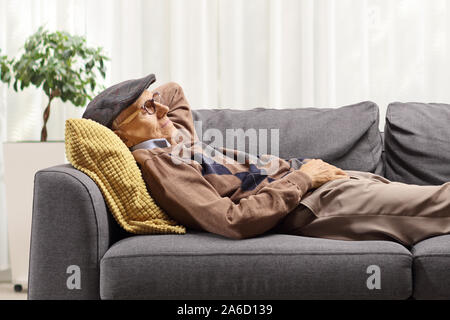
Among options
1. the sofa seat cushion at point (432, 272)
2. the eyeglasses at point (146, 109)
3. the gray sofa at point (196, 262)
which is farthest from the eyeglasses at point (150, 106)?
the sofa seat cushion at point (432, 272)

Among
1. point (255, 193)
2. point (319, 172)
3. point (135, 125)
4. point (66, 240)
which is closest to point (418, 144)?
point (319, 172)

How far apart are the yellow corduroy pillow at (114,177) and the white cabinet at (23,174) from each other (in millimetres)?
867

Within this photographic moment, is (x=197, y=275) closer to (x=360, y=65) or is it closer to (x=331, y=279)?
(x=331, y=279)

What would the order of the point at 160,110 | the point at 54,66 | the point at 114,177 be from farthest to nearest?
the point at 54,66, the point at 160,110, the point at 114,177

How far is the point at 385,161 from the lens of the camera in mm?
1996

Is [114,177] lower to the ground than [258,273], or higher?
higher

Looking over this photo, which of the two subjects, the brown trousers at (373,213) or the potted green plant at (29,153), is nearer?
the brown trousers at (373,213)

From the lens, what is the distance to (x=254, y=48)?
2.70 metres

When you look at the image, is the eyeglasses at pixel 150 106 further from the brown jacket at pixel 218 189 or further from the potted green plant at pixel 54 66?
the potted green plant at pixel 54 66

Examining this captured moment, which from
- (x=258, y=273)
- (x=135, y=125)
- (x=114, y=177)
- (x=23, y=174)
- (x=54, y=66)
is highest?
(x=54, y=66)

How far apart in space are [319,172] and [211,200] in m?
0.39

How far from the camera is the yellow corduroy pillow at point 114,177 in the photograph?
1473 millimetres

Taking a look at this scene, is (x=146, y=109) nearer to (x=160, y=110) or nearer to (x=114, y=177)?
(x=160, y=110)

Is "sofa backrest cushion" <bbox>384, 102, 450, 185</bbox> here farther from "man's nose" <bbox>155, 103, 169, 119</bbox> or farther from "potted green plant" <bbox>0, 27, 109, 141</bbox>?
"potted green plant" <bbox>0, 27, 109, 141</bbox>
